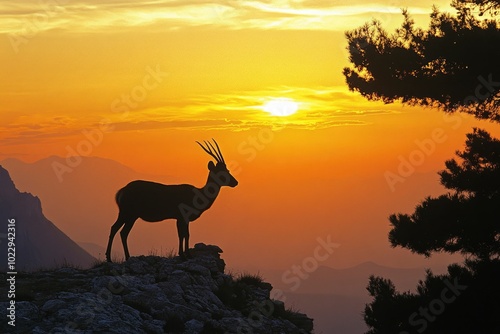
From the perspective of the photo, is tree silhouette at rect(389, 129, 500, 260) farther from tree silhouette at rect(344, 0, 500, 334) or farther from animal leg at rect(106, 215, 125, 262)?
animal leg at rect(106, 215, 125, 262)

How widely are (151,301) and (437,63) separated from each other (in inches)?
402

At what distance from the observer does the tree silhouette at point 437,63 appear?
769 inches

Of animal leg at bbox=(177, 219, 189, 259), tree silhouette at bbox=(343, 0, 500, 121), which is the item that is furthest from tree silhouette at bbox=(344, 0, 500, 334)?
animal leg at bbox=(177, 219, 189, 259)

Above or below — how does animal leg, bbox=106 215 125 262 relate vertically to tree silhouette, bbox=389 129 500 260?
below

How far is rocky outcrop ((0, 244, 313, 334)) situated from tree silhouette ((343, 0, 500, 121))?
6763 millimetres

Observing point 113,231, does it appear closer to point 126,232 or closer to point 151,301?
point 126,232

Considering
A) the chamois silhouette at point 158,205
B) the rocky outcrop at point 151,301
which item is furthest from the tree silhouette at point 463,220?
the chamois silhouette at point 158,205

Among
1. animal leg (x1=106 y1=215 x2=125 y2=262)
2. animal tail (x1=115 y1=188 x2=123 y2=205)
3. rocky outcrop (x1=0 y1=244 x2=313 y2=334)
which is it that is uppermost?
animal tail (x1=115 y1=188 x2=123 y2=205)

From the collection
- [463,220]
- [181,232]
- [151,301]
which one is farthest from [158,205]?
[463,220]

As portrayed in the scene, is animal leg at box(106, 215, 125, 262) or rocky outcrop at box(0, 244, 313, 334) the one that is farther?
animal leg at box(106, 215, 125, 262)

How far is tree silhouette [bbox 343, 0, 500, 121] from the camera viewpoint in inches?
769

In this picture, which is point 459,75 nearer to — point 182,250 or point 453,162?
point 453,162

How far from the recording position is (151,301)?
667 inches

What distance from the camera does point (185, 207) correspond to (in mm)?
21375
